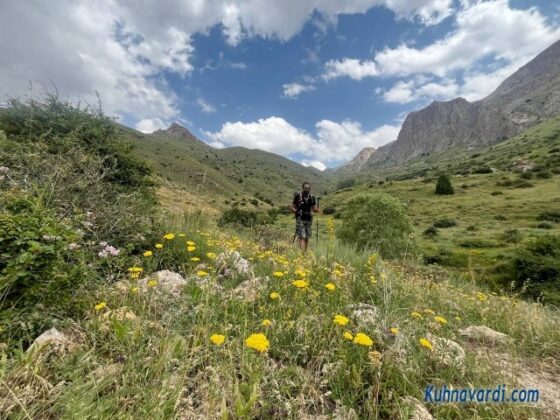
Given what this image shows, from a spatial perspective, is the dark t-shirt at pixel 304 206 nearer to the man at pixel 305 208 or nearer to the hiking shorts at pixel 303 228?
the man at pixel 305 208

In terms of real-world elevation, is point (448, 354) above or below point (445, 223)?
below

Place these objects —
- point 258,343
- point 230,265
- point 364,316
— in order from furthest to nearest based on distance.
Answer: point 230,265 < point 364,316 < point 258,343

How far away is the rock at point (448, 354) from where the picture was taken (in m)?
2.21

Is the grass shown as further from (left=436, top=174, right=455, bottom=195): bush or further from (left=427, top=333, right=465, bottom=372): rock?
(left=436, top=174, right=455, bottom=195): bush

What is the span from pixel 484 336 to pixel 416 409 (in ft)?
6.33

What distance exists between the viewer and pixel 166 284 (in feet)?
9.55

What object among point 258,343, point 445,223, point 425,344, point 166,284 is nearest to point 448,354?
point 425,344

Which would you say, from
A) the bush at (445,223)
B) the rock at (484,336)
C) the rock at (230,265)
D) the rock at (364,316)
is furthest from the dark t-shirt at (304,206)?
the bush at (445,223)

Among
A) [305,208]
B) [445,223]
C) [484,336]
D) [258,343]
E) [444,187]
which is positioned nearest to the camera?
[258,343]

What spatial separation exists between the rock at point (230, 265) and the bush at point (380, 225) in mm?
14814

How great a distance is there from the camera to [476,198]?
163 feet

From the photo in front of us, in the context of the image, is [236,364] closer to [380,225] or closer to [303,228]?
[303,228]

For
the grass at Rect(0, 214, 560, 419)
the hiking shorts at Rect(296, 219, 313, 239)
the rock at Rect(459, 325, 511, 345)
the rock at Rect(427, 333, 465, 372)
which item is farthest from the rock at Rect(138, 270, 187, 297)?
the hiking shorts at Rect(296, 219, 313, 239)

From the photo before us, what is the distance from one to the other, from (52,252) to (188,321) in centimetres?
112
